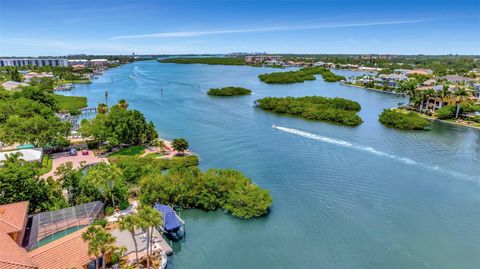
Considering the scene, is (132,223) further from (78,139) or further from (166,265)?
(78,139)

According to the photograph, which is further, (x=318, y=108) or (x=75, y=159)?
(x=318, y=108)

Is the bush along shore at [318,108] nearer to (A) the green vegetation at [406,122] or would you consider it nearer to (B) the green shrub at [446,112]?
(A) the green vegetation at [406,122]

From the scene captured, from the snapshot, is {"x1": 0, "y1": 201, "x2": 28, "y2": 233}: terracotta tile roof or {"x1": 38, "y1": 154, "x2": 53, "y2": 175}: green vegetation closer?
{"x1": 0, "y1": 201, "x2": 28, "y2": 233}: terracotta tile roof

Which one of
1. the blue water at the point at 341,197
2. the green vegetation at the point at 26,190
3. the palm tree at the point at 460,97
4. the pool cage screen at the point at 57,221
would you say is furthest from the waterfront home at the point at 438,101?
the green vegetation at the point at 26,190

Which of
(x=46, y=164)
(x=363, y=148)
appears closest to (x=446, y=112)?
(x=363, y=148)

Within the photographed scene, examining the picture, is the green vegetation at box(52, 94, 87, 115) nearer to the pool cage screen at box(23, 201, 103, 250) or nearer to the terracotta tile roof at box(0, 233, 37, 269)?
the pool cage screen at box(23, 201, 103, 250)

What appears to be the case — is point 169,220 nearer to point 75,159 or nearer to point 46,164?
point 75,159

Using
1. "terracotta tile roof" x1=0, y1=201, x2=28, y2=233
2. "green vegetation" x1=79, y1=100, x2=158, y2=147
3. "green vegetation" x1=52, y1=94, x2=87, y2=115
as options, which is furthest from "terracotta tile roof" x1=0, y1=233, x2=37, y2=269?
"green vegetation" x1=52, y1=94, x2=87, y2=115
